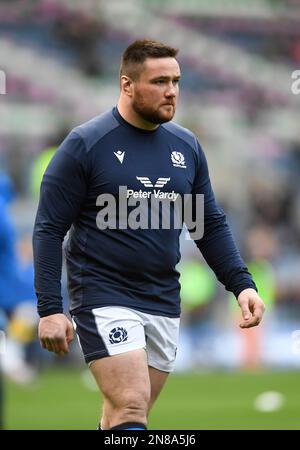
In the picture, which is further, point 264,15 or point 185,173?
point 264,15

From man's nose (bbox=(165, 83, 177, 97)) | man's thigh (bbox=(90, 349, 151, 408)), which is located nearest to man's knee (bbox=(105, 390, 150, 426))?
man's thigh (bbox=(90, 349, 151, 408))

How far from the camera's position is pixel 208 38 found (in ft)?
82.7

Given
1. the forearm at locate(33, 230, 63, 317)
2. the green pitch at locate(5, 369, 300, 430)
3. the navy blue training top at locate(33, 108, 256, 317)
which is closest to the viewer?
the forearm at locate(33, 230, 63, 317)

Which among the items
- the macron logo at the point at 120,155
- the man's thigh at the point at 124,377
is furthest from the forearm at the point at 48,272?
the macron logo at the point at 120,155

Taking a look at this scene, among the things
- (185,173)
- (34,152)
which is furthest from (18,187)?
(185,173)

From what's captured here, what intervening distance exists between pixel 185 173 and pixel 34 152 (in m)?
16.2

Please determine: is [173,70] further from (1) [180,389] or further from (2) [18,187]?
(2) [18,187]

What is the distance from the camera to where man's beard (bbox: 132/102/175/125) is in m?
6.02

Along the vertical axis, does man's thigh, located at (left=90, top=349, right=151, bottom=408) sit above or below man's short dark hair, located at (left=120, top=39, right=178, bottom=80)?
below

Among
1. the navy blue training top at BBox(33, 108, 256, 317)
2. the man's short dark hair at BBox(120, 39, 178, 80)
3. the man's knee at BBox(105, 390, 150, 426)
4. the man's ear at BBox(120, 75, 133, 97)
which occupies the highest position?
the man's short dark hair at BBox(120, 39, 178, 80)

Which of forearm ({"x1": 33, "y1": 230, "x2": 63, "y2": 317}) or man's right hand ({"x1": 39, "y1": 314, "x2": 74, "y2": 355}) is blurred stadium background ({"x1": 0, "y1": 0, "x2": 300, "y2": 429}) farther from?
man's right hand ({"x1": 39, "y1": 314, "x2": 74, "y2": 355})

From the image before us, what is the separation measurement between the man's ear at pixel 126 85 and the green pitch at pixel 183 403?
4793 mm

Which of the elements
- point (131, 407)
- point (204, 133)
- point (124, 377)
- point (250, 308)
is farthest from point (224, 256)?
point (204, 133)

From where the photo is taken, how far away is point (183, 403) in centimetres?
1309
